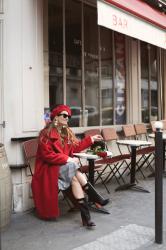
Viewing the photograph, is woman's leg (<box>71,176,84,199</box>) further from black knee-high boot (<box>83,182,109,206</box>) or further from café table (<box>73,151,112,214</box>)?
café table (<box>73,151,112,214</box>)

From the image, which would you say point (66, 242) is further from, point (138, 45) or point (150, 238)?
point (138, 45)

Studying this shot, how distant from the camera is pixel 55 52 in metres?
7.30

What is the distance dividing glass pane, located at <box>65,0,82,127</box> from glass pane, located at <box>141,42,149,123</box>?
8.58 feet

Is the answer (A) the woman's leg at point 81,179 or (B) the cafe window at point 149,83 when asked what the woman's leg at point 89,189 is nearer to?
(A) the woman's leg at point 81,179

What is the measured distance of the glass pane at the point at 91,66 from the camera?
8.23 meters

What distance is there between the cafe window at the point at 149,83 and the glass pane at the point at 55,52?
325cm

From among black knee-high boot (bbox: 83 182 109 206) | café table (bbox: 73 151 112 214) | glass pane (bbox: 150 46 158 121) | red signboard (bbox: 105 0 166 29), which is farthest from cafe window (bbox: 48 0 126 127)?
black knee-high boot (bbox: 83 182 109 206)

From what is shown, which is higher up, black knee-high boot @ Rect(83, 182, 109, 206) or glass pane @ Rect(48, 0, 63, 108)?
glass pane @ Rect(48, 0, 63, 108)

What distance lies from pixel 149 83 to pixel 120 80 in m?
1.40

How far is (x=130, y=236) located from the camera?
481cm

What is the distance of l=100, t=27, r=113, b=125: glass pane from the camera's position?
345 inches

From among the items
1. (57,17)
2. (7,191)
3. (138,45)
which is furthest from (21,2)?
(138,45)

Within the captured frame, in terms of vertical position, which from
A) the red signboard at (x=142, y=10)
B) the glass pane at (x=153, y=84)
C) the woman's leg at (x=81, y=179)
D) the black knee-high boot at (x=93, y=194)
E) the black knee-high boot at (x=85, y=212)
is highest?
the red signboard at (x=142, y=10)

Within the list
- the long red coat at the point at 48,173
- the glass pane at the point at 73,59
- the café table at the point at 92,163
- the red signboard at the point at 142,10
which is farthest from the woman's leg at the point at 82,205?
the red signboard at the point at 142,10
